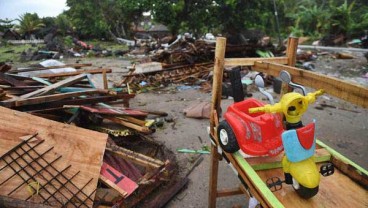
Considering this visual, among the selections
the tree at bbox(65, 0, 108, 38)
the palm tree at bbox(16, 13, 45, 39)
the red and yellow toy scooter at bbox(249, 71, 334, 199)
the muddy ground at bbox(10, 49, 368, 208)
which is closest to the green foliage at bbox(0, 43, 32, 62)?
the palm tree at bbox(16, 13, 45, 39)

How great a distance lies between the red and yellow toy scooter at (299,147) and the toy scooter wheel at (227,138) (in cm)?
30

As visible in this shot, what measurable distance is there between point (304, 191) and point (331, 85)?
0.66 meters

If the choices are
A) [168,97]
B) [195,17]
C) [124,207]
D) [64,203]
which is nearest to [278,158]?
[124,207]

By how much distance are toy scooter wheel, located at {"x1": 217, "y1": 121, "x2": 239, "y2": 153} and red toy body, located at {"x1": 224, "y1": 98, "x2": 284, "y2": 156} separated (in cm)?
2

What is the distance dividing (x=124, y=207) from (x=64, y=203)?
1.85ft

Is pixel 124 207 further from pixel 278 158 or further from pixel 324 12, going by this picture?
pixel 324 12

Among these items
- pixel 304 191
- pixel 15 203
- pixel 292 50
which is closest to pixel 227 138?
pixel 304 191

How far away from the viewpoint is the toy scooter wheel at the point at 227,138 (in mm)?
1916

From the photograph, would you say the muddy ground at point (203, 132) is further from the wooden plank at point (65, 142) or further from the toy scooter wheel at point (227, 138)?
the toy scooter wheel at point (227, 138)

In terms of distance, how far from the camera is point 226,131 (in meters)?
1.96

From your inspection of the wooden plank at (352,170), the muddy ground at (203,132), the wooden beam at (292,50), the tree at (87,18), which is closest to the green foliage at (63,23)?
the tree at (87,18)

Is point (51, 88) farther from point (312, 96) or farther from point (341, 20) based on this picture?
point (341, 20)

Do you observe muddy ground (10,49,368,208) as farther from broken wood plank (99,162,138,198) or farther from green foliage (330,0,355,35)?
green foliage (330,0,355,35)

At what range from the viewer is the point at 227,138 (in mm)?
1946
